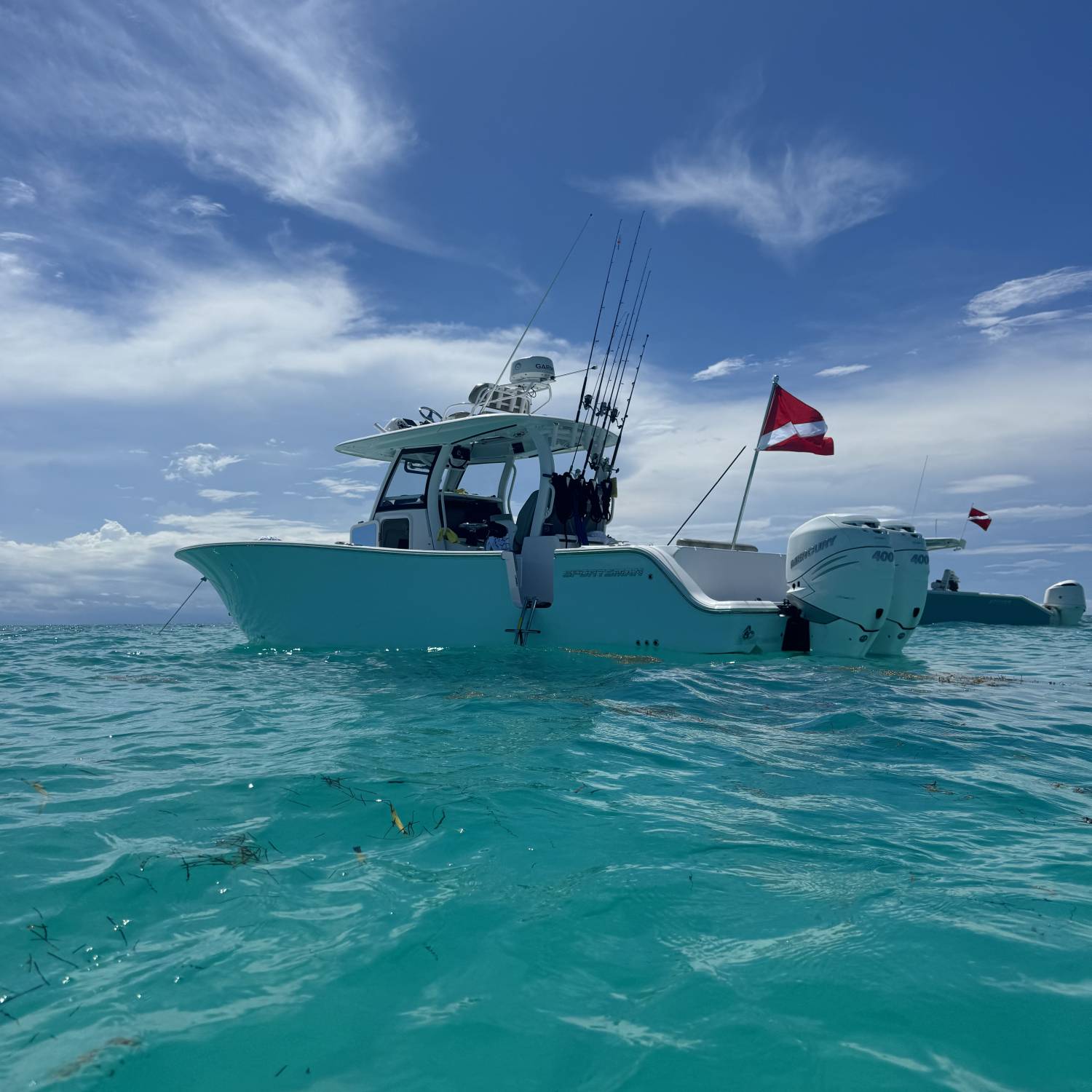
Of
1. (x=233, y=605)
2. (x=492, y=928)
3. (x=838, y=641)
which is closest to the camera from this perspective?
(x=492, y=928)

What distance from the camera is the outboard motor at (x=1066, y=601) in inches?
1037

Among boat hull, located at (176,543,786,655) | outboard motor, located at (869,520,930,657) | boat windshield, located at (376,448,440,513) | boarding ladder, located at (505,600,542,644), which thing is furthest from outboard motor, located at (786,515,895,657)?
boat windshield, located at (376,448,440,513)

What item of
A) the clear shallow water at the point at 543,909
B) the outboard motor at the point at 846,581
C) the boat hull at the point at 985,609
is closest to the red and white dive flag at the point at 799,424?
the outboard motor at the point at 846,581

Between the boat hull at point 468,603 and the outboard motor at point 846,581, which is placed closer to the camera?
the outboard motor at point 846,581

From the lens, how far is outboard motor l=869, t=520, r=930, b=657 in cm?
891

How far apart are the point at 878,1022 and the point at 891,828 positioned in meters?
1.36

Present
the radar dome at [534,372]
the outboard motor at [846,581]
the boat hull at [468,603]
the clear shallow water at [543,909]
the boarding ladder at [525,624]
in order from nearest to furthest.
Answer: the clear shallow water at [543,909] < the outboard motor at [846,581] < the boat hull at [468,603] < the boarding ladder at [525,624] < the radar dome at [534,372]

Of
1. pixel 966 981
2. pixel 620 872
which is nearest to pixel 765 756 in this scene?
pixel 620 872

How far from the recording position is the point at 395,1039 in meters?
1.59

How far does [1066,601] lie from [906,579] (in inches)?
905

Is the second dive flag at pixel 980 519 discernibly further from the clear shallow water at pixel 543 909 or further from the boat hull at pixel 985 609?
the clear shallow water at pixel 543 909

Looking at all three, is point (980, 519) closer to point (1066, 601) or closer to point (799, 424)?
point (1066, 601)

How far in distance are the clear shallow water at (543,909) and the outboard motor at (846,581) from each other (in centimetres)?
419

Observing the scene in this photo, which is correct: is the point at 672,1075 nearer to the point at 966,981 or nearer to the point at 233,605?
the point at 966,981
